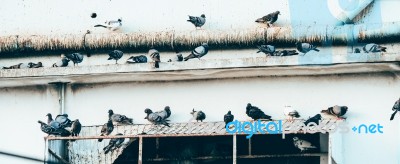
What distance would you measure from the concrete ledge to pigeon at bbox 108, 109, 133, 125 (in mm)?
615

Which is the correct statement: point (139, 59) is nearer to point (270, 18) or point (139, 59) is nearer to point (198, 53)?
point (198, 53)

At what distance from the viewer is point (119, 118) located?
18594mm

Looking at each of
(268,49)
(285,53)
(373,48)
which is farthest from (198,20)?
(373,48)

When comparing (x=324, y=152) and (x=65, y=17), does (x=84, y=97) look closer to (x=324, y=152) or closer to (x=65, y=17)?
(x=65, y=17)

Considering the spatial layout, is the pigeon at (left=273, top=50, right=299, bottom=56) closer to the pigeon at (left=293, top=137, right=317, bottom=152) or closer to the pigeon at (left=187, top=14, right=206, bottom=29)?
the pigeon at (left=293, top=137, right=317, bottom=152)

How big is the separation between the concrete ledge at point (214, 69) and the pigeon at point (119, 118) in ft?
2.02

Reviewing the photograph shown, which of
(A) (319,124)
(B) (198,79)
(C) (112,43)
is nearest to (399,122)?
(A) (319,124)

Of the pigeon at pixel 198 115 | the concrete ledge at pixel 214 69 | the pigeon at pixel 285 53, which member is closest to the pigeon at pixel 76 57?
the concrete ledge at pixel 214 69

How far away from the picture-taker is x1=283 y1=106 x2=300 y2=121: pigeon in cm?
1820

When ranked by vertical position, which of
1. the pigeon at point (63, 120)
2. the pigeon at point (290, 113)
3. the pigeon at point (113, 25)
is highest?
the pigeon at point (113, 25)

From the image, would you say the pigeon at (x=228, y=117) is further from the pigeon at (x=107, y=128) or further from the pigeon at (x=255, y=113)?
the pigeon at (x=107, y=128)

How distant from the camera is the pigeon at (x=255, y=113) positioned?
1816 centimetres

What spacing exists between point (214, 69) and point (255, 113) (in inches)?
38.3

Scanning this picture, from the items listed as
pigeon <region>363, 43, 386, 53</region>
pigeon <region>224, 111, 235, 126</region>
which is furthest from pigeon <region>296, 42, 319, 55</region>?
pigeon <region>224, 111, 235, 126</region>
